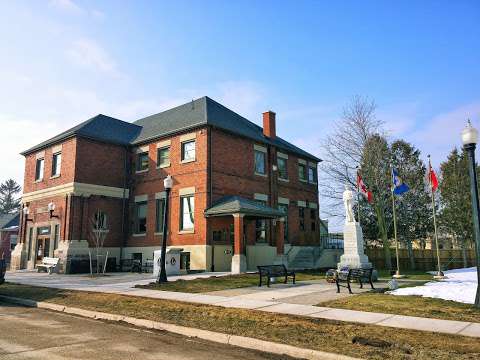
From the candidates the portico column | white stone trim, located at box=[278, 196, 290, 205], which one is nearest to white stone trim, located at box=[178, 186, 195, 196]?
the portico column

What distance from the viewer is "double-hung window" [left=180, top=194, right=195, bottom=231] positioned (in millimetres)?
24625

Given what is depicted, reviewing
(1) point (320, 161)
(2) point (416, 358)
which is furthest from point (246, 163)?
(2) point (416, 358)

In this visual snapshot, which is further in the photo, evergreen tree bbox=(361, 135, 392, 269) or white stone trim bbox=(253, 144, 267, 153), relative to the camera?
evergreen tree bbox=(361, 135, 392, 269)

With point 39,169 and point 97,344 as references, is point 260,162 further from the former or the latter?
point 97,344

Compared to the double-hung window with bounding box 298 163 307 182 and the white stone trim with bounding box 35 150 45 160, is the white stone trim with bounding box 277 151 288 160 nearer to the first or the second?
the double-hung window with bounding box 298 163 307 182

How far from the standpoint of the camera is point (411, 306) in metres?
10.3

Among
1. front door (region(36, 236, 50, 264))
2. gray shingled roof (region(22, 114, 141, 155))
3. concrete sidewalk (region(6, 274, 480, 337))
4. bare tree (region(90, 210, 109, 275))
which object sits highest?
gray shingled roof (region(22, 114, 141, 155))

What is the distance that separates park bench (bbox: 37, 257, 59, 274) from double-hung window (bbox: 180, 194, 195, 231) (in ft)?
26.9

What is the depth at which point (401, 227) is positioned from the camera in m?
38.4

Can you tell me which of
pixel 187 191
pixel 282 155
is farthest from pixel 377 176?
pixel 187 191

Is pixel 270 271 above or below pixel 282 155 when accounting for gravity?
below

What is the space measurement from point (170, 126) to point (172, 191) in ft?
15.9

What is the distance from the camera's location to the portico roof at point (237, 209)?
21656 mm

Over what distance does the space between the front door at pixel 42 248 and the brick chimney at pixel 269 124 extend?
17656 millimetres
